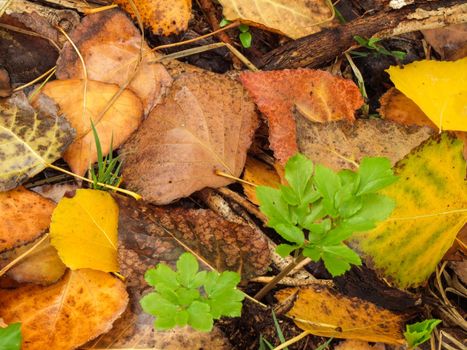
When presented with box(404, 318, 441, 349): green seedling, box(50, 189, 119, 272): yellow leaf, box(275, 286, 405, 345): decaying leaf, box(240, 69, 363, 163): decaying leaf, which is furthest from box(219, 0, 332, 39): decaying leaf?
box(404, 318, 441, 349): green seedling

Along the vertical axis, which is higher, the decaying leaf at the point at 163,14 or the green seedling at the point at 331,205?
the decaying leaf at the point at 163,14

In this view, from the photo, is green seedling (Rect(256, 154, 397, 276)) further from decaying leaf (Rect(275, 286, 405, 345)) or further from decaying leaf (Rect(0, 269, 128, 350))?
decaying leaf (Rect(0, 269, 128, 350))

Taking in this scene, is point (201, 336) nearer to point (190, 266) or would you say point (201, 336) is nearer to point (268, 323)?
point (268, 323)

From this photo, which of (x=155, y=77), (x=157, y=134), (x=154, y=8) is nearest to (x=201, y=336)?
(x=157, y=134)

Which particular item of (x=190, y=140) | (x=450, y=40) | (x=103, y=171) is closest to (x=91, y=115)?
(x=103, y=171)

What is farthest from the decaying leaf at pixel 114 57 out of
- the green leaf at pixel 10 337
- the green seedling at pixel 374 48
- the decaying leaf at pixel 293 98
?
the green leaf at pixel 10 337

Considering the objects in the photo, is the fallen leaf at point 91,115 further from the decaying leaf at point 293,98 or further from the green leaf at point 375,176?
the green leaf at point 375,176

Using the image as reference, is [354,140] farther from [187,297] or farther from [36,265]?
[36,265]
